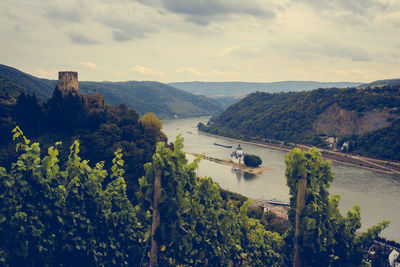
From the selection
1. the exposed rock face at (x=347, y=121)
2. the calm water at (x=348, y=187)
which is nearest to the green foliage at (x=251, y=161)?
the calm water at (x=348, y=187)

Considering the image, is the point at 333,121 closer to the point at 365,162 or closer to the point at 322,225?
the point at 365,162

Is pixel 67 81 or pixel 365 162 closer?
pixel 67 81

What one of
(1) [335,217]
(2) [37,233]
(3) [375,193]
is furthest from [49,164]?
(3) [375,193]

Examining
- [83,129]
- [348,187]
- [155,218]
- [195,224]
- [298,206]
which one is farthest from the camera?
[348,187]

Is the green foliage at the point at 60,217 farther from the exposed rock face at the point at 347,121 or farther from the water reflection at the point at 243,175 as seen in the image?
the exposed rock face at the point at 347,121

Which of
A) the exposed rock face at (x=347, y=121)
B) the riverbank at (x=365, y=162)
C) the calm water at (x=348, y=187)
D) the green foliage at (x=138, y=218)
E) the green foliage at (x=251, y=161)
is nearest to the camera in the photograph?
the green foliage at (x=138, y=218)

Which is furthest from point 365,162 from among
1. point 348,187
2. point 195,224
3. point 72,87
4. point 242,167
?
point 195,224

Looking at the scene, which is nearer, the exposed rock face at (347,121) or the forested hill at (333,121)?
the forested hill at (333,121)
